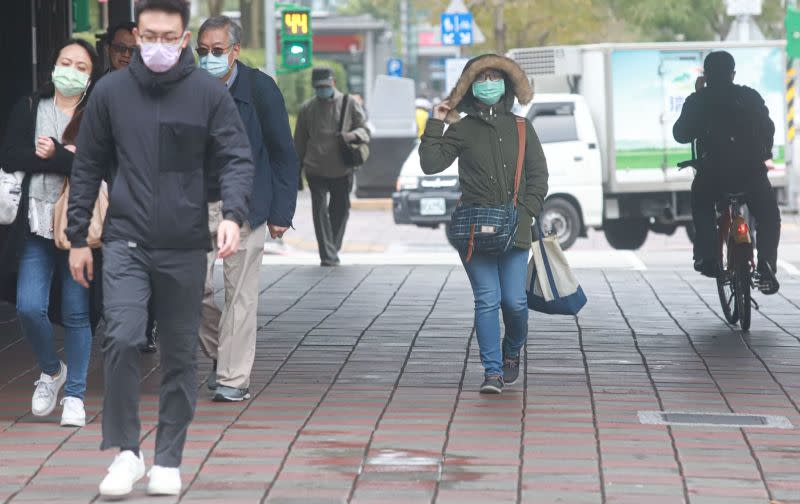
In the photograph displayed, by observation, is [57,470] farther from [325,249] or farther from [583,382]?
[325,249]

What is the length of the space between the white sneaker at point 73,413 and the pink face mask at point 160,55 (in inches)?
80.8

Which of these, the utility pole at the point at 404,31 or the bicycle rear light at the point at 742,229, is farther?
the utility pole at the point at 404,31

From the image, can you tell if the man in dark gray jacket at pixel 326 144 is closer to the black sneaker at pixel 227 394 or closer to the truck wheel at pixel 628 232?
the truck wheel at pixel 628 232

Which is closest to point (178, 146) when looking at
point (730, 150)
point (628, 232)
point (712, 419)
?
point (712, 419)

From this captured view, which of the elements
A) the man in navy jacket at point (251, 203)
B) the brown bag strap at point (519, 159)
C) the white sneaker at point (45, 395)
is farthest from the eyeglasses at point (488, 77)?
the white sneaker at point (45, 395)

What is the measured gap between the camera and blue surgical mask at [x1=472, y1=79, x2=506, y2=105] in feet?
28.0

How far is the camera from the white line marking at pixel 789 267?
16484 mm

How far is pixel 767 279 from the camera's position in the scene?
11.7m

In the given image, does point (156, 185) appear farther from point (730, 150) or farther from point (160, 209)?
point (730, 150)

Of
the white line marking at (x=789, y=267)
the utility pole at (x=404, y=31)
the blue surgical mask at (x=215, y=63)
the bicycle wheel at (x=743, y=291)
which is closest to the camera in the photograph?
the blue surgical mask at (x=215, y=63)

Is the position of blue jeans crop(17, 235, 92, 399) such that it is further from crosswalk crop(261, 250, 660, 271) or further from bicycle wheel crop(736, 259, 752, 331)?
crosswalk crop(261, 250, 660, 271)

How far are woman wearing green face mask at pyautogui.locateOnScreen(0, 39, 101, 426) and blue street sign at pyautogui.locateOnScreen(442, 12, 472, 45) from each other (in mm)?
21701

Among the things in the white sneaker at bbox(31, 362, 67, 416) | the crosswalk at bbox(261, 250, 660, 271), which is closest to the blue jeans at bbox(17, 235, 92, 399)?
the white sneaker at bbox(31, 362, 67, 416)

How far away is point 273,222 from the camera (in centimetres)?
830
